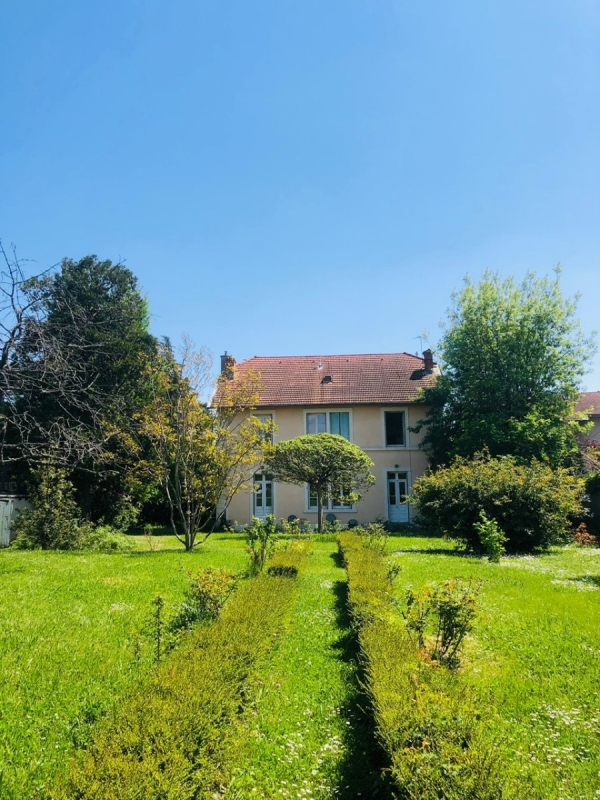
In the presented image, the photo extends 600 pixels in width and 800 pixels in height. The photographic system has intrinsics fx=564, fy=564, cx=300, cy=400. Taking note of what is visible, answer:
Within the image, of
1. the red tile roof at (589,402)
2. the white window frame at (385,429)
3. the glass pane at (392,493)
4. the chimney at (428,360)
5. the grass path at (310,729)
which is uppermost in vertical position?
the chimney at (428,360)

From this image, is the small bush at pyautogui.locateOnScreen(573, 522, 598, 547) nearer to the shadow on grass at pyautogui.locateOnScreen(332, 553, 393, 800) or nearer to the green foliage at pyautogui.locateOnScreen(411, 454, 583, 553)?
the green foliage at pyautogui.locateOnScreen(411, 454, 583, 553)

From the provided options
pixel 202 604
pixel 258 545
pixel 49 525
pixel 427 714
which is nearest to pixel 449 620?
pixel 427 714

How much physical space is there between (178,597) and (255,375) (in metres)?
9.92

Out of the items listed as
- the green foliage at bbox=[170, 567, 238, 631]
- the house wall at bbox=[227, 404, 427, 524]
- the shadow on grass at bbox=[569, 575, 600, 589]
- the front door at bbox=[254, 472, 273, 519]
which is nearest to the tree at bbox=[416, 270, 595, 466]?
the house wall at bbox=[227, 404, 427, 524]

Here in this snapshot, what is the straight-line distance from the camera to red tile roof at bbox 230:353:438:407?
2762 cm

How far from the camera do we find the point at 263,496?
26938 mm

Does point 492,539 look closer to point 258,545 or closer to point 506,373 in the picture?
point 258,545

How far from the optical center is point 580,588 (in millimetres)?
9461

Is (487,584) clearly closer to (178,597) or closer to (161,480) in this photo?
(178,597)

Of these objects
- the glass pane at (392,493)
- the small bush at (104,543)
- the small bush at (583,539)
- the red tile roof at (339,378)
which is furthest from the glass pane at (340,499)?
the small bush at (583,539)

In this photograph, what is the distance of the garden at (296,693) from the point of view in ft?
10.3

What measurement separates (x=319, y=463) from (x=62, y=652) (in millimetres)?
14847

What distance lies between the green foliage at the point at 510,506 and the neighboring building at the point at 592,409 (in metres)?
17.4

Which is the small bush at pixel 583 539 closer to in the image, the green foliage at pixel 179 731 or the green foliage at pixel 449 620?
the green foliage at pixel 449 620
